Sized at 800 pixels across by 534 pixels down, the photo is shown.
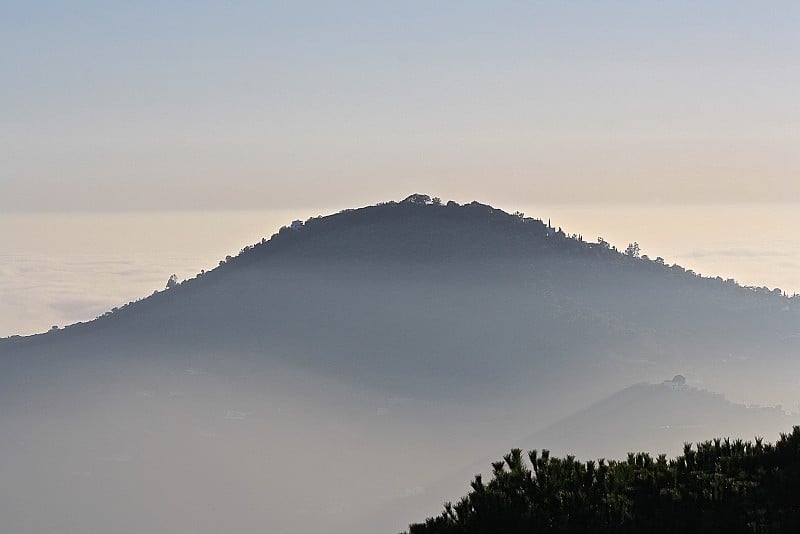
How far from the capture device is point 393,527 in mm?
170250

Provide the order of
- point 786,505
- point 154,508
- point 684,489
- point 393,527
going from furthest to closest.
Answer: point 154,508, point 393,527, point 684,489, point 786,505

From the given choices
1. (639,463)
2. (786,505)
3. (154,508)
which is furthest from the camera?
(154,508)

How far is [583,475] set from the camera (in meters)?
19.4

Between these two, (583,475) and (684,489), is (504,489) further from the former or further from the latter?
(684,489)

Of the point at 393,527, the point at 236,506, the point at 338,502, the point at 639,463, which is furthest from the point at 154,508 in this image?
the point at 639,463

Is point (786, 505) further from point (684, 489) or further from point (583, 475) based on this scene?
point (583, 475)

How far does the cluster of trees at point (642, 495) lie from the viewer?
17469 millimetres

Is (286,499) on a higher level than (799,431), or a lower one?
lower

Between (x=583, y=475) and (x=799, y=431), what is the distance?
4.41 m

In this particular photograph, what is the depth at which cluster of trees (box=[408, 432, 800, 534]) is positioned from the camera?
57.3 ft

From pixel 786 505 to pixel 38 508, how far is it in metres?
184

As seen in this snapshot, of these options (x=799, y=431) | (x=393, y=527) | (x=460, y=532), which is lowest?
(x=393, y=527)

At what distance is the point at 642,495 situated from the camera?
18703 millimetres

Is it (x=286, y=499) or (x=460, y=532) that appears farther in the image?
(x=286, y=499)
